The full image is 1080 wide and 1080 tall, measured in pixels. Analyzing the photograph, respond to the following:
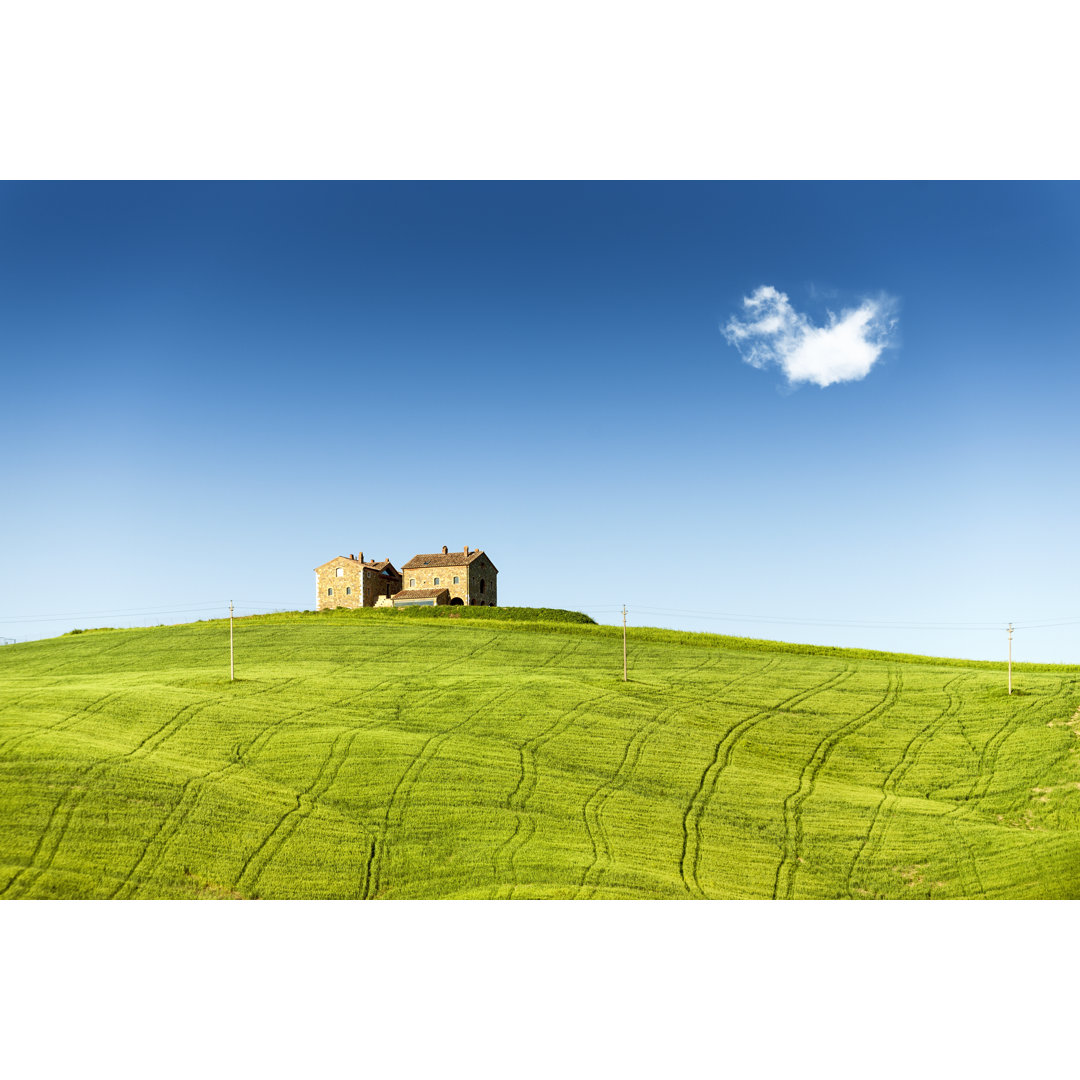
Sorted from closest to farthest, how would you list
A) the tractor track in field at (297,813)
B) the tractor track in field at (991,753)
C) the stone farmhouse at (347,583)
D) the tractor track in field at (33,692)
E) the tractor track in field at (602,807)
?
the tractor track in field at (297,813) → the tractor track in field at (602,807) → the tractor track in field at (991,753) → the tractor track in field at (33,692) → the stone farmhouse at (347,583)

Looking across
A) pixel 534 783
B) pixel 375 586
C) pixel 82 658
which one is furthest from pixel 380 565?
pixel 534 783

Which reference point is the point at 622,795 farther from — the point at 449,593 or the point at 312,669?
the point at 449,593

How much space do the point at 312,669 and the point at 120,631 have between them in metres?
22.6

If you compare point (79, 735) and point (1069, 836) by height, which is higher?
point (79, 735)

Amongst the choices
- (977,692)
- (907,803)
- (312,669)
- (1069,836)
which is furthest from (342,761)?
(977,692)

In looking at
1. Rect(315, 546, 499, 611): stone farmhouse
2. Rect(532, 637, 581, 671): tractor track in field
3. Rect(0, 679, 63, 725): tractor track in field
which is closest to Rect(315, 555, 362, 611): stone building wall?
Rect(315, 546, 499, 611): stone farmhouse

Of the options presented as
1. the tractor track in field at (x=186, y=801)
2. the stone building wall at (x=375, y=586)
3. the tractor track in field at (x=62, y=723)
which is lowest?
the tractor track in field at (x=186, y=801)

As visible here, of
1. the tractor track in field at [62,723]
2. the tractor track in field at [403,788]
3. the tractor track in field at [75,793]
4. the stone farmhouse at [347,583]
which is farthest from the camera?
the stone farmhouse at [347,583]

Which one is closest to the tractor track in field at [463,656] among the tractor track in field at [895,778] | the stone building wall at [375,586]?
the stone building wall at [375,586]

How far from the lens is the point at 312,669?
35.3 metres

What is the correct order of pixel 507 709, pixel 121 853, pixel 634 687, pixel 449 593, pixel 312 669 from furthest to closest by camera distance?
pixel 449 593, pixel 312 669, pixel 634 687, pixel 507 709, pixel 121 853

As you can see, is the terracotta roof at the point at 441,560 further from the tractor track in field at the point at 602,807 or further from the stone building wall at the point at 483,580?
the tractor track in field at the point at 602,807

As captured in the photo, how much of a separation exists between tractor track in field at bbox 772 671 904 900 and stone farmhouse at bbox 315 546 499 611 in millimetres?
33587

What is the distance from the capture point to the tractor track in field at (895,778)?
776 inches
